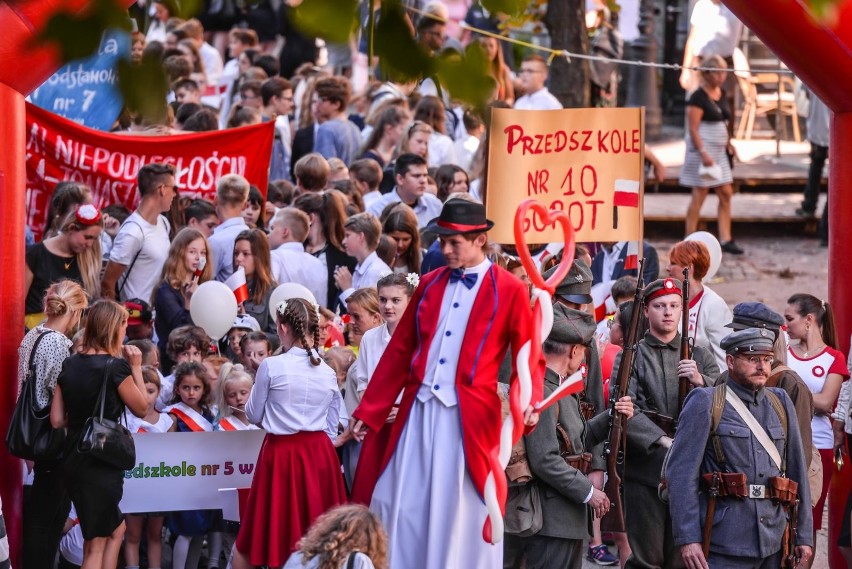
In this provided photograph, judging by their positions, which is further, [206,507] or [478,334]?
[206,507]

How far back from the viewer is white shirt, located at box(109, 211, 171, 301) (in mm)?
9508

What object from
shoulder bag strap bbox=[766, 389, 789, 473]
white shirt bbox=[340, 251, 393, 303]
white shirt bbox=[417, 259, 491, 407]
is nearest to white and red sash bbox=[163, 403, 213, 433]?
white shirt bbox=[340, 251, 393, 303]

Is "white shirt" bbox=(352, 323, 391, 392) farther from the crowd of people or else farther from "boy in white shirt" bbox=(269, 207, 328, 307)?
"boy in white shirt" bbox=(269, 207, 328, 307)

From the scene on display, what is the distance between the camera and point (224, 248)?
9.84 m

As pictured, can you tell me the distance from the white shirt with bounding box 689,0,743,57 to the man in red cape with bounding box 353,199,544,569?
32.1 ft

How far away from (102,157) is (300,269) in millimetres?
1691

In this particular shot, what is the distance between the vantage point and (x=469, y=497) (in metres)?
6.60

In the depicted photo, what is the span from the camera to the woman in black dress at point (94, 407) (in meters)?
7.13

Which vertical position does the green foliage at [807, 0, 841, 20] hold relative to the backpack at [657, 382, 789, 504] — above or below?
above

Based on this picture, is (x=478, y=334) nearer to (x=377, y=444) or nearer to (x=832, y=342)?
(x=377, y=444)

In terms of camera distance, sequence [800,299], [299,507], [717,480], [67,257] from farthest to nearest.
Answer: [67,257] < [800,299] < [299,507] < [717,480]

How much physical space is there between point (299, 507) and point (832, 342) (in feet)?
10.1

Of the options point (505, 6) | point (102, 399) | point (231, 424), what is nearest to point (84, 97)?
point (231, 424)

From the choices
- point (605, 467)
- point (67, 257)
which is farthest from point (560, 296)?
point (67, 257)
